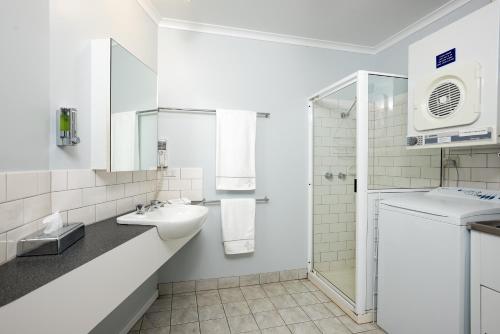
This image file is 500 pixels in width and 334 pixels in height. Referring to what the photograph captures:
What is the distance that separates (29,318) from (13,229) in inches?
19.5

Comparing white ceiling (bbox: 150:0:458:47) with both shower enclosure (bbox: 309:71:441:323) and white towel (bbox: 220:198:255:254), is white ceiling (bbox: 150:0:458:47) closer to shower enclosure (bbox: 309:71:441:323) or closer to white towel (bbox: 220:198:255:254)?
shower enclosure (bbox: 309:71:441:323)

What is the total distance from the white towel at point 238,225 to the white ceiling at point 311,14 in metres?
1.68

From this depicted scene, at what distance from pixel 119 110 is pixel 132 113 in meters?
0.17

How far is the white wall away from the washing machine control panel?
250 cm

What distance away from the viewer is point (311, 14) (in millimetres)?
2021

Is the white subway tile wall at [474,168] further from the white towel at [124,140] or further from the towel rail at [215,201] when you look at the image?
the white towel at [124,140]

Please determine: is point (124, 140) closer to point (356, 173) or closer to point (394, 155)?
point (356, 173)

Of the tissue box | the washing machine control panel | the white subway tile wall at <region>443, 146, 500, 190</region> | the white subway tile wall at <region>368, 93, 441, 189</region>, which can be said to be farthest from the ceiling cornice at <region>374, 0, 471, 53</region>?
the tissue box

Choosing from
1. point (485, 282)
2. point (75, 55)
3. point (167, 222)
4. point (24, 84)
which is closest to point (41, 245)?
point (167, 222)

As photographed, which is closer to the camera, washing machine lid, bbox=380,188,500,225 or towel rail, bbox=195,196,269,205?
washing machine lid, bbox=380,188,500,225

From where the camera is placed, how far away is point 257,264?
92.2 inches

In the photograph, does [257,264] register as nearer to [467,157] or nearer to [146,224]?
[146,224]

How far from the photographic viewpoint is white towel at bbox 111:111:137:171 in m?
1.40

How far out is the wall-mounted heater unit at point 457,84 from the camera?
Result: 50.1 inches
